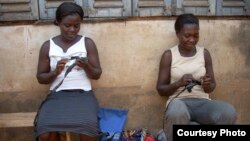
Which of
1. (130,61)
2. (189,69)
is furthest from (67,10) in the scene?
(189,69)

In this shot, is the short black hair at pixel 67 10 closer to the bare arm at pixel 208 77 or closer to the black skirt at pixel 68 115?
the black skirt at pixel 68 115

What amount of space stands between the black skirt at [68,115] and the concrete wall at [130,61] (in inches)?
17.7

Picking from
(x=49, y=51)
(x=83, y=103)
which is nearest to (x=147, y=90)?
(x=83, y=103)

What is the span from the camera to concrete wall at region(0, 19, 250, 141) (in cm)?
383

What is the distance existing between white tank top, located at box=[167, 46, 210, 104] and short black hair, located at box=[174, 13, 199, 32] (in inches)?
9.9

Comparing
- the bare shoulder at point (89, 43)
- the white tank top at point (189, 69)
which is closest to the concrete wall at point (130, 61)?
the bare shoulder at point (89, 43)

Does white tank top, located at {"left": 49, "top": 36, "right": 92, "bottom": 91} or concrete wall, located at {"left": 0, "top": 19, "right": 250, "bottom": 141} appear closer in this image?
white tank top, located at {"left": 49, "top": 36, "right": 92, "bottom": 91}

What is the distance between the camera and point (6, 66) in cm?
387

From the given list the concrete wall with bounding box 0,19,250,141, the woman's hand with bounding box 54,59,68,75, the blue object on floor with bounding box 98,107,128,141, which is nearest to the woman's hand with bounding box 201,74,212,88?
the concrete wall with bounding box 0,19,250,141

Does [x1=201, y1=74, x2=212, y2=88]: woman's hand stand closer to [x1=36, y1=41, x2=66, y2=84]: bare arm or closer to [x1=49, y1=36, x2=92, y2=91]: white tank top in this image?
[x1=49, y1=36, x2=92, y2=91]: white tank top

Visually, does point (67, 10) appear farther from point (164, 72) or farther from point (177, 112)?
point (177, 112)

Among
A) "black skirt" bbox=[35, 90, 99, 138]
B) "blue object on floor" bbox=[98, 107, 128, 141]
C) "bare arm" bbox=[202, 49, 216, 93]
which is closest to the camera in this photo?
"black skirt" bbox=[35, 90, 99, 138]

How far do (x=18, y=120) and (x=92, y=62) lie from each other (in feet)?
2.71

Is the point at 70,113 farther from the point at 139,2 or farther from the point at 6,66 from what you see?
the point at 139,2
